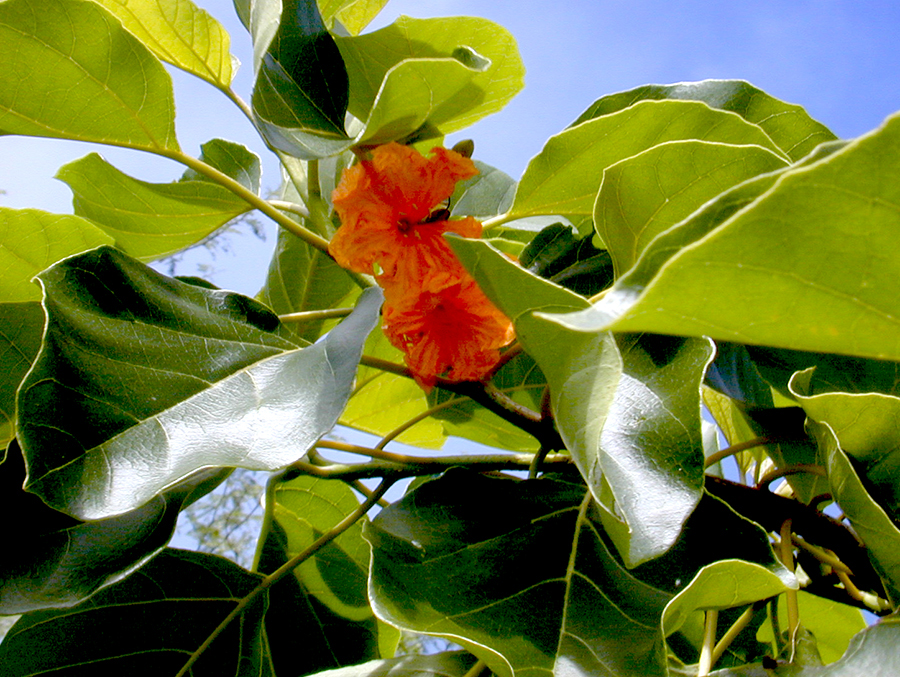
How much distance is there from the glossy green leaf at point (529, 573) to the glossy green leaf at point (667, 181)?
8.1 inches

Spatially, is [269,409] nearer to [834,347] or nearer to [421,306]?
[421,306]

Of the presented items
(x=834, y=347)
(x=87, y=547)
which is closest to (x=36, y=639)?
(x=87, y=547)

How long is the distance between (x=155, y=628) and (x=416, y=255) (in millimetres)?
387

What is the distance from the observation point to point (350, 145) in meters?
0.56

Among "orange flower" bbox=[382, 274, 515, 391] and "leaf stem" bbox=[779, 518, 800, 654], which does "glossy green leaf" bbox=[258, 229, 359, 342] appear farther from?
"leaf stem" bbox=[779, 518, 800, 654]

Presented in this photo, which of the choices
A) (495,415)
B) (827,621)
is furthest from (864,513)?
(827,621)

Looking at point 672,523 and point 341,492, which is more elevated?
point 672,523

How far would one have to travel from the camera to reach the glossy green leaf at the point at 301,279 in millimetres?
871

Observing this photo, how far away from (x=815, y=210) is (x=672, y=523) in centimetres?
21

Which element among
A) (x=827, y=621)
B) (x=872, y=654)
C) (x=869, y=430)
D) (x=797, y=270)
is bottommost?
(x=827, y=621)

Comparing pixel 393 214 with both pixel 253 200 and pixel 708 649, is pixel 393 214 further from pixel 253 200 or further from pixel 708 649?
pixel 708 649

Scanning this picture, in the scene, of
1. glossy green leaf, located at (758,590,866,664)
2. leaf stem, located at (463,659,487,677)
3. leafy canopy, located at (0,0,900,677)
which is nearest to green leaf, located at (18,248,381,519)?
leafy canopy, located at (0,0,900,677)

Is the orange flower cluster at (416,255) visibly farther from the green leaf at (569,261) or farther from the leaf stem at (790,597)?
the leaf stem at (790,597)

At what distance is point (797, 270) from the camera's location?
0.81 feet
